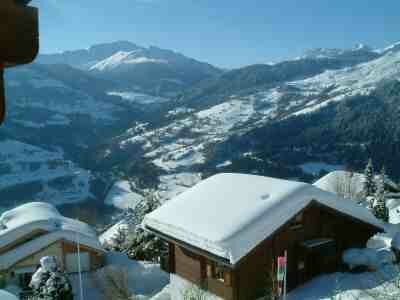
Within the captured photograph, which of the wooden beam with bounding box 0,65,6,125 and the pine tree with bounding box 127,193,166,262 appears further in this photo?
the pine tree with bounding box 127,193,166,262

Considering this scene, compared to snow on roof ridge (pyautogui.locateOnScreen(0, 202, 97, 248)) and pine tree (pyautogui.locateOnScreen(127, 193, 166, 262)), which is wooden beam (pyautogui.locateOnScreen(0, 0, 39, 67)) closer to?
snow on roof ridge (pyautogui.locateOnScreen(0, 202, 97, 248))

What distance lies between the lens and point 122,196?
156875mm

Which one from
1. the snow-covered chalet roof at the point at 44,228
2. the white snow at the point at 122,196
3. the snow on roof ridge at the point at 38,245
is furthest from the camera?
the white snow at the point at 122,196

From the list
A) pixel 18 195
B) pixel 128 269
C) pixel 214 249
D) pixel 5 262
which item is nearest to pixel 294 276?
pixel 214 249

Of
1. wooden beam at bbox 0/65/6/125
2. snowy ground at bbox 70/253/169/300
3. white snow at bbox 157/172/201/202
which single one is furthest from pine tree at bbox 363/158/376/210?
white snow at bbox 157/172/201/202

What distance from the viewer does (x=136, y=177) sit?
185 m

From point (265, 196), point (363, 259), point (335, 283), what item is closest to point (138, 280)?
point (265, 196)

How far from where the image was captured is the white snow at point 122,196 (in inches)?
5729

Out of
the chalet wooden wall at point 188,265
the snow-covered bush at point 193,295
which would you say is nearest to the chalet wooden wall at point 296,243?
the chalet wooden wall at point 188,265

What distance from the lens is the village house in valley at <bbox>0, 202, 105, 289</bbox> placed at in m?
28.8

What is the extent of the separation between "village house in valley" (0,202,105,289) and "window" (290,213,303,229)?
16375 mm

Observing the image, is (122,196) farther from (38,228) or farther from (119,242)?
(38,228)

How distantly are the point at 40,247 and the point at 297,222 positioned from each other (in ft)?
63.1

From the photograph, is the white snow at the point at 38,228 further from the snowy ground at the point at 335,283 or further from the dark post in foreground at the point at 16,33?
the dark post in foreground at the point at 16,33
